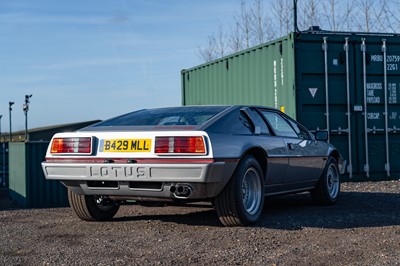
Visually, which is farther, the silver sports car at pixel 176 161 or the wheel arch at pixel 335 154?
the wheel arch at pixel 335 154

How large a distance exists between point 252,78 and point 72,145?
20.8 feet

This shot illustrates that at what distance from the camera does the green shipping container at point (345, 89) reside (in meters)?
10.8

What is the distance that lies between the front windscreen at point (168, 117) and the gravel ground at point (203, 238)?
43.9 inches

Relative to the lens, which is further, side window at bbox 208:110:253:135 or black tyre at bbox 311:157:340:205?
black tyre at bbox 311:157:340:205

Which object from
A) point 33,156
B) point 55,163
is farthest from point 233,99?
point 55,163

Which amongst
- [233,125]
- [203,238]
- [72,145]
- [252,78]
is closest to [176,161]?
[203,238]

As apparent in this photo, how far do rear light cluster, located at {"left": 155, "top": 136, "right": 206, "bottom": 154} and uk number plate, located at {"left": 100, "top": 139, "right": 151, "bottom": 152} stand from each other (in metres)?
0.13

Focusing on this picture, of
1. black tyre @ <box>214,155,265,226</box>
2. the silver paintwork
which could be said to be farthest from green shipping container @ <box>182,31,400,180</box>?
black tyre @ <box>214,155,265,226</box>

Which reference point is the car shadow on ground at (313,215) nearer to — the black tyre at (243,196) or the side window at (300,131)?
the black tyre at (243,196)

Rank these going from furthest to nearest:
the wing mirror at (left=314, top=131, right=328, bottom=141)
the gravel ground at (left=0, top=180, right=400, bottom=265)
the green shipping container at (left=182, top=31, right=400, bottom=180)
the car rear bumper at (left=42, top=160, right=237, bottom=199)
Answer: the green shipping container at (left=182, top=31, right=400, bottom=180), the wing mirror at (left=314, top=131, right=328, bottom=141), the car rear bumper at (left=42, top=160, right=237, bottom=199), the gravel ground at (left=0, top=180, right=400, bottom=265)

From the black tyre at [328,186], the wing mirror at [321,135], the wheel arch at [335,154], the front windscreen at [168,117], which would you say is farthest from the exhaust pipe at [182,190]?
the wheel arch at [335,154]

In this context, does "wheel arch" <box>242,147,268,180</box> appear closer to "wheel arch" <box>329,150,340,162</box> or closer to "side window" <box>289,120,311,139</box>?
"side window" <box>289,120,311,139</box>

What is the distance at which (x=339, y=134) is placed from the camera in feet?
36.3

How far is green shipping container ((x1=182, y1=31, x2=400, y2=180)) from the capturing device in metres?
10.8
